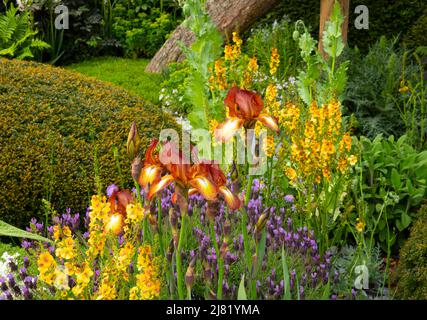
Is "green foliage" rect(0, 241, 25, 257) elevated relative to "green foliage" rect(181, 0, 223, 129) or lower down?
lower down

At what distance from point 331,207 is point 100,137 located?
154 cm

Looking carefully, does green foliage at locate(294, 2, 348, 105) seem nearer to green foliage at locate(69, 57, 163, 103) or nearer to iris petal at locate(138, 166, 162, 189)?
iris petal at locate(138, 166, 162, 189)

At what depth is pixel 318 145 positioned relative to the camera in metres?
3.53

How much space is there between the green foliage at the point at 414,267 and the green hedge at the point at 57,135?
5.64 ft

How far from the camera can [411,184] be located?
417cm

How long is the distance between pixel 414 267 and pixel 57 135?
2256 mm

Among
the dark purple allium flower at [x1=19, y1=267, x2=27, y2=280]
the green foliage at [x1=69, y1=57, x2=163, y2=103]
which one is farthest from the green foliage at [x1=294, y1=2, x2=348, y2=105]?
the green foliage at [x1=69, y1=57, x2=163, y2=103]

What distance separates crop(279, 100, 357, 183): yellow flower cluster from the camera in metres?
3.54

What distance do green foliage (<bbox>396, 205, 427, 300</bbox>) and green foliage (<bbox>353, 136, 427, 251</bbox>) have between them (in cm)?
45

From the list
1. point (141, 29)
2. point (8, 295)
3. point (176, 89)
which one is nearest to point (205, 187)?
point (8, 295)

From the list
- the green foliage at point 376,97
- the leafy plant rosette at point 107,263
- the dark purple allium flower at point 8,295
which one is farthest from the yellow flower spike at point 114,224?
the green foliage at point 376,97

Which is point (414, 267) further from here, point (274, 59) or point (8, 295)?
point (8, 295)
